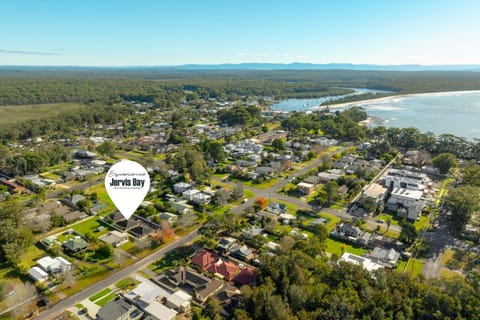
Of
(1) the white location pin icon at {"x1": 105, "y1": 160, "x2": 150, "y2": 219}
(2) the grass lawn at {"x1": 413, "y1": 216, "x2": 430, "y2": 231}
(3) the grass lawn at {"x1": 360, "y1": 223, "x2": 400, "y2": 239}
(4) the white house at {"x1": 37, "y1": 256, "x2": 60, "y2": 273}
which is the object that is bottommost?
(2) the grass lawn at {"x1": 413, "y1": 216, "x2": 430, "y2": 231}

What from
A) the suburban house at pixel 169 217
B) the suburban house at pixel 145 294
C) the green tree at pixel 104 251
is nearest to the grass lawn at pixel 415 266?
the suburban house at pixel 145 294

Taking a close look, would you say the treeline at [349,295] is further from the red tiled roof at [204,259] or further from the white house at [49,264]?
the white house at [49,264]

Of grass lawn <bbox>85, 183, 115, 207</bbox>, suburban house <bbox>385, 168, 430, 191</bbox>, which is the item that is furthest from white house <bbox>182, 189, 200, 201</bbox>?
suburban house <bbox>385, 168, 430, 191</bbox>

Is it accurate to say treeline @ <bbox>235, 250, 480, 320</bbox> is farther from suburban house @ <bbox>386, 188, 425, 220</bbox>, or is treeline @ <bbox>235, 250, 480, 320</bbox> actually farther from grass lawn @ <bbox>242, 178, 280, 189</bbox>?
grass lawn @ <bbox>242, 178, 280, 189</bbox>

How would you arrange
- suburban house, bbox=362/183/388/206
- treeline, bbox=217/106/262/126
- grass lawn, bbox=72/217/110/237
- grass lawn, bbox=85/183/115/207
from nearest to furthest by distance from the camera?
grass lawn, bbox=72/217/110/237 → suburban house, bbox=362/183/388/206 → grass lawn, bbox=85/183/115/207 → treeline, bbox=217/106/262/126

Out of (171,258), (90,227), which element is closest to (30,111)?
(90,227)

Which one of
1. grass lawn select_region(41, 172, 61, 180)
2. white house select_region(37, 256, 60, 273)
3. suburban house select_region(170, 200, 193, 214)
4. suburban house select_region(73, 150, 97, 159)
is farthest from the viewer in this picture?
suburban house select_region(73, 150, 97, 159)

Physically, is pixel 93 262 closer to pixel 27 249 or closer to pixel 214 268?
pixel 27 249

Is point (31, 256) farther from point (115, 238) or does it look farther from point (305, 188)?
point (305, 188)
